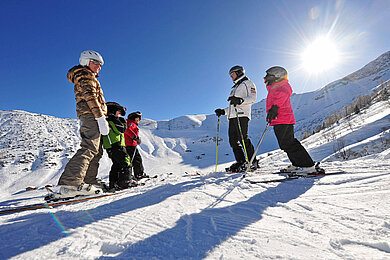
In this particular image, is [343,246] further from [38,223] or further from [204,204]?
[38,223]

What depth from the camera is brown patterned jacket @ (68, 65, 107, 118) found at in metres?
2.56

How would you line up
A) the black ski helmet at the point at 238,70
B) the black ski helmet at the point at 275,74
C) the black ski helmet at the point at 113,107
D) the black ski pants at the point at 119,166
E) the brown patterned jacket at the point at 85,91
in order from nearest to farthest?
the brown patterned jacket at the point at 85,91 → the black ski helmet at the point at 275,74 → the black ski pants at the point at 119,166 → the black ski helmet at the point at 113,107 → the black ski helmet at the point at 238,70

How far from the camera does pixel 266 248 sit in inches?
34.6

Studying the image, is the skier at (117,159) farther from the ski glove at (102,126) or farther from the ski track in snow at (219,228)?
the ski track in snow at (219,228)

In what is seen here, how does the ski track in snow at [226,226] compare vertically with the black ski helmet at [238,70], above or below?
below

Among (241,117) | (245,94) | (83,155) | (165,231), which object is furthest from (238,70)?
(165,231)

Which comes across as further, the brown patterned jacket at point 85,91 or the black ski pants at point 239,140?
the black ski pants at point 239,140

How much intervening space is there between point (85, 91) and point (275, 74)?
3.18 meters

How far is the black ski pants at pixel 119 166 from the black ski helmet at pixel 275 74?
3.08m

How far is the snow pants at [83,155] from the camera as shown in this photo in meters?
2.31

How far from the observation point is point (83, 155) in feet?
8.07

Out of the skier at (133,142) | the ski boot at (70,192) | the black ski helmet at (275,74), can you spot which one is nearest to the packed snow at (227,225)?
the ski boot at (70,192)

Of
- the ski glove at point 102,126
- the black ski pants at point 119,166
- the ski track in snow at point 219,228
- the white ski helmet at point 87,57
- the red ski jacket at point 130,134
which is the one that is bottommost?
the ski track in snow at point 219,228

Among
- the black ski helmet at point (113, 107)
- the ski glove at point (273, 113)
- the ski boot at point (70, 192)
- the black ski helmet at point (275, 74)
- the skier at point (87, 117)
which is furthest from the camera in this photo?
the black ski helmet at point (113, 107)
